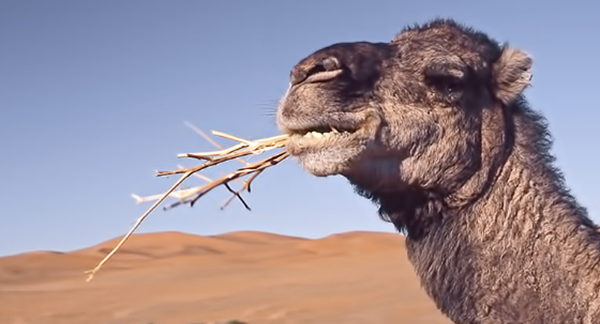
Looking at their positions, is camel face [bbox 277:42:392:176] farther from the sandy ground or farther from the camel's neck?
the sandy ground

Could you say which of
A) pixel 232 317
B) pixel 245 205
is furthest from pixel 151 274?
pixel 245 205

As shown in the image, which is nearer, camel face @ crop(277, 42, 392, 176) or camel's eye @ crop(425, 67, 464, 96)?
camel face @ crop(277, 42, 392, 176)

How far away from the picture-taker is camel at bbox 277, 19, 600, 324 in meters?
3.37

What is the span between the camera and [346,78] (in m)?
3.42

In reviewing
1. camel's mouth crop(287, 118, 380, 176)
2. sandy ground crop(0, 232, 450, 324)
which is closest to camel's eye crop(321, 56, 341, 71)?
camel's mouth crop(287, 118, 380, 176)

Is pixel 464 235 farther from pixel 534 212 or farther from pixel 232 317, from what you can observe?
pixel 232 317

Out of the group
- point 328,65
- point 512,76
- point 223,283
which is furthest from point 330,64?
point 223,283

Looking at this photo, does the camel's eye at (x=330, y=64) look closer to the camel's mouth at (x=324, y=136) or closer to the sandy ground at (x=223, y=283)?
the camel's mouth at (x=324, y=136)

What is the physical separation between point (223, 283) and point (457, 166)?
113 feet

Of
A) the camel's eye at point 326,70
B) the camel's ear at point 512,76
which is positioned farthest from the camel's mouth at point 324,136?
the camel's ear at point 512,76

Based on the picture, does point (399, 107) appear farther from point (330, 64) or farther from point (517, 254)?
point (517, 254)

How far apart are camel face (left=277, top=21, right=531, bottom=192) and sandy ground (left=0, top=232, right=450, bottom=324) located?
58.5 feet

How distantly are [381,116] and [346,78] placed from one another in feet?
0.62

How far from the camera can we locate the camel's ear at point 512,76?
371 cm
